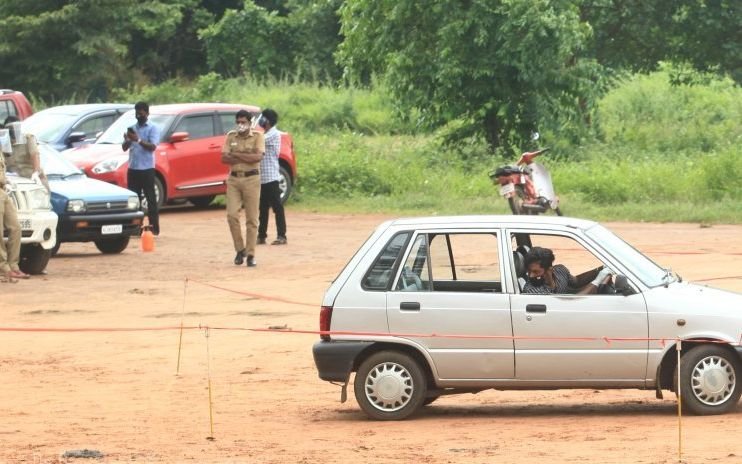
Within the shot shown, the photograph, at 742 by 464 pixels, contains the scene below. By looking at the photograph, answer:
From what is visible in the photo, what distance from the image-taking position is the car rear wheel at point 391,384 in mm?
10672

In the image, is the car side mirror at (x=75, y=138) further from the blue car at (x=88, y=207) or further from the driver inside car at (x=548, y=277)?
the driver inside car at (x=548, y=277)

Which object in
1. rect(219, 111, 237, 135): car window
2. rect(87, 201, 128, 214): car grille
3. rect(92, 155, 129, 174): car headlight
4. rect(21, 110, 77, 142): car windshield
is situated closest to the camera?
rect(87, 201, 128, 214): car grille

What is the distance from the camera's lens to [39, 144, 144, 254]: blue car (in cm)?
2048

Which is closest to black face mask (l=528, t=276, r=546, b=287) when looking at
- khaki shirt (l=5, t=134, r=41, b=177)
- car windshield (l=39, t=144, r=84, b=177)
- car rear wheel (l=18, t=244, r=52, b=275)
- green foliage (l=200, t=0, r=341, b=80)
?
car rear wheel (l=18, t=244, r=52, b=275)

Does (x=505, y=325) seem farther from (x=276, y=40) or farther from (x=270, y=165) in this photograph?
(x=276, y=40)

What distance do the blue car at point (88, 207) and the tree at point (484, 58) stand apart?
8913 mm

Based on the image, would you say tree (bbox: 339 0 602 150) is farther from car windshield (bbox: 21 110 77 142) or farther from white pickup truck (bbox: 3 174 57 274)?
white pickup truck (bbox: 3 174 57 274)

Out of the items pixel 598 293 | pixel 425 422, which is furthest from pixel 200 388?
pixel 598 293

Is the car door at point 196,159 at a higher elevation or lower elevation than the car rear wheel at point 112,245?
higher

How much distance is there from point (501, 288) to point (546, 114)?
1850cm

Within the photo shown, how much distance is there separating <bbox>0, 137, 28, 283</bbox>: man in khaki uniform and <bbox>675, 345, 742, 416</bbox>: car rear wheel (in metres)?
9.81

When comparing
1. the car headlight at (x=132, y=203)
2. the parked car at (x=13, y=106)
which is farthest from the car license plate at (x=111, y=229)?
the parked car at (x=13, y=106)

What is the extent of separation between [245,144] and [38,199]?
2594 millimetres

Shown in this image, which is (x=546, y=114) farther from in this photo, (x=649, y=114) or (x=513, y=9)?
(x=649, y=114)
